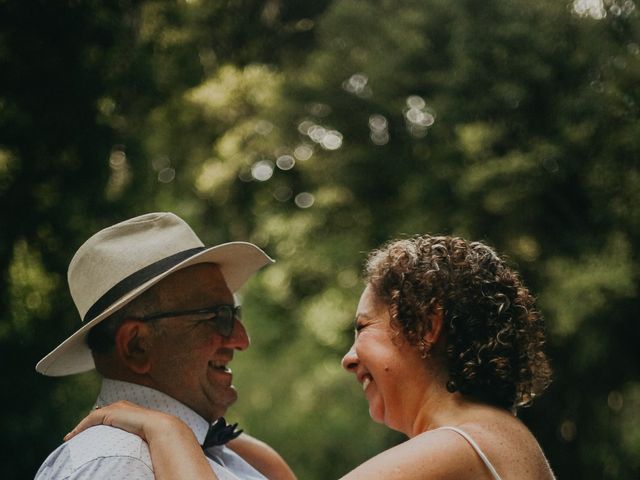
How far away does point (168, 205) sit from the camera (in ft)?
16.5

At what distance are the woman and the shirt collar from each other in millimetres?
206

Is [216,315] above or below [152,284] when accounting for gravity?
below

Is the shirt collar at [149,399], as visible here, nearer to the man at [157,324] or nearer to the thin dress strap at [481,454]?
the man at [157,324]

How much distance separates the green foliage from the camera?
4.07 m

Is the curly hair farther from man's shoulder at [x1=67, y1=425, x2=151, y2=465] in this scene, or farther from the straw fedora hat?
man's shoulder at [x1=67, y1=425, x2=151, y2=465]

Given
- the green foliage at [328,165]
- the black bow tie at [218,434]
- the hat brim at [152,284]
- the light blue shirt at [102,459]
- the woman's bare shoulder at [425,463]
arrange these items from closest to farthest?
the woman's bare shoulder at [425,463], the light blue shirt at [102,459], the hat brim at [152,284], the black bow tie at [218,434], the green foliage at [328,165]

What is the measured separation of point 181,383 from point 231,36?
4268mm

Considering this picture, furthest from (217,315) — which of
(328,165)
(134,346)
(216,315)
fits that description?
(328,165)

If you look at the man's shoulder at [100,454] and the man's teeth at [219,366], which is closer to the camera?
the man's shoulder at [100,454]

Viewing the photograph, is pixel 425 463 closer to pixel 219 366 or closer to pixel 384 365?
pixel 384 365

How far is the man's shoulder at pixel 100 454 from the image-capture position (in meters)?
1.95

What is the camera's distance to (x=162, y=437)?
1997 mm

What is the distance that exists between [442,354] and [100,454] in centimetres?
87

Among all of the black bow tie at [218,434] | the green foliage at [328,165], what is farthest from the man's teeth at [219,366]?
the green foliage at [328,165]
